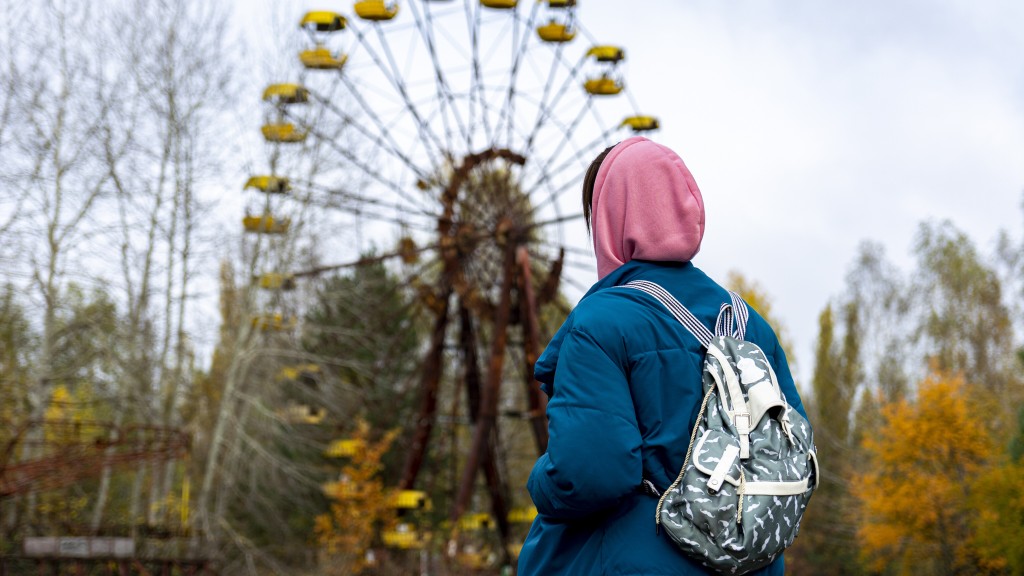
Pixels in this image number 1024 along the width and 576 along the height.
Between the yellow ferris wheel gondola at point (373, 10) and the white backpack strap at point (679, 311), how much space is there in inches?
544

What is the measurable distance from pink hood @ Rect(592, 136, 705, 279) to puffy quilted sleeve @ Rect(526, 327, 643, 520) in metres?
0.31

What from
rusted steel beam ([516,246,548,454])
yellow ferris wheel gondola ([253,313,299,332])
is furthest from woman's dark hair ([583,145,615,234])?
yellow ferris wheel gondola ([253,313,299,332])

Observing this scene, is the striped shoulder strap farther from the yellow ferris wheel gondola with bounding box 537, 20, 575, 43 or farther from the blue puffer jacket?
the yellow ferris wheel gondola with bounding box 537, 20, 575, 43

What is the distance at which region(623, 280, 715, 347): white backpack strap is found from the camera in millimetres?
2137

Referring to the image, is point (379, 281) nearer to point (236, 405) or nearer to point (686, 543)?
point (236, 405)

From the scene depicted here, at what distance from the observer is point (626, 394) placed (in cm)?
199

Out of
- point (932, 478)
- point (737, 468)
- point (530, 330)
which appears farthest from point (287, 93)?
point (932, 478)

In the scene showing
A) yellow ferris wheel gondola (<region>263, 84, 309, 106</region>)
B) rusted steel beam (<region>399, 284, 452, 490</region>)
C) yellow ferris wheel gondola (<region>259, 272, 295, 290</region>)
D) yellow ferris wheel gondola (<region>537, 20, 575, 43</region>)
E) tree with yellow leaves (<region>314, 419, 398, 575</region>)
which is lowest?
tree with yellow leaves (<region>314, 419, 398, 575</region>)

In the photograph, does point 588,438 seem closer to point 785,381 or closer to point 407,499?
point 785,381

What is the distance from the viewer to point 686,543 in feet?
6.35

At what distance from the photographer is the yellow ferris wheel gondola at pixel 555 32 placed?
1591cm

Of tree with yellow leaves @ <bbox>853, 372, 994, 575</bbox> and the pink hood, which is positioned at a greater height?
the pink hood

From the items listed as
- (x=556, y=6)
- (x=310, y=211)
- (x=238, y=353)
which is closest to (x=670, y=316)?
(x=556, y=6)

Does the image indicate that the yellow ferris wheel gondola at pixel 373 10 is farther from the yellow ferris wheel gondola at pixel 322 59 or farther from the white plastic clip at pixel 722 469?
the white plastic clip at pixel 722 469
